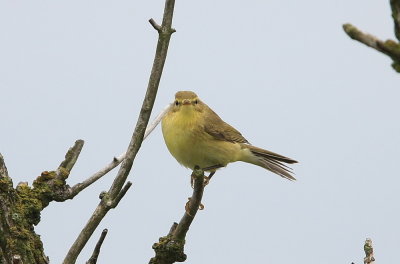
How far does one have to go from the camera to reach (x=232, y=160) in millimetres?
6047

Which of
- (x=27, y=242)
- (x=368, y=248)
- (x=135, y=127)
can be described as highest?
(x=135, y=127)

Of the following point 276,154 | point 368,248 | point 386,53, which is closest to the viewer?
point 386,53

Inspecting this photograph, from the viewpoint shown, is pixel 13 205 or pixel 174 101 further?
pixel 174 101

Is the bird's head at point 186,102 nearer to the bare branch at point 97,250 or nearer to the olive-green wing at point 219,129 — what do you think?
the olive-green wing at point 219,129

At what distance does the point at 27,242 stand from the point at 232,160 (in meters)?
3.24

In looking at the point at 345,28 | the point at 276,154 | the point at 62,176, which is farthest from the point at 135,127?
the point at 276,154

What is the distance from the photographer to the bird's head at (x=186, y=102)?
227 inches

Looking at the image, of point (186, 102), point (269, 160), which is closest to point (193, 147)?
point (186, 102)

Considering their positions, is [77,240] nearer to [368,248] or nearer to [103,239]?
[103,239]

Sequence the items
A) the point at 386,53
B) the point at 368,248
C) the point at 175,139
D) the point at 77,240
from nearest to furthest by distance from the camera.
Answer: the point at 386,53
the point at 368,248
the point at 77,240
the point at 175,139

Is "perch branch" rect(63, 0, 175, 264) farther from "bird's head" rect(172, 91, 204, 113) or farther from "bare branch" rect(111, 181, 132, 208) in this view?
"bird's head" rect(172, 91, 204, 113)

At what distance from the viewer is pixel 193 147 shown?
219 inches

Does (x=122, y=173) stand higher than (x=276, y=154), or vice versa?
(x=276, y=154)

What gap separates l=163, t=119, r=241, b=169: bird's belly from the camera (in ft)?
18.1
